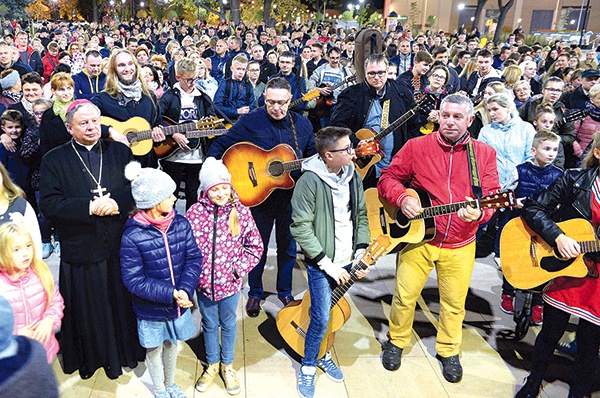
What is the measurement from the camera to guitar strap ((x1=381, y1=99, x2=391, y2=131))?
4.87 metres

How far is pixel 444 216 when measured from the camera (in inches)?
134

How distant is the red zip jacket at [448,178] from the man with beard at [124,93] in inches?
104

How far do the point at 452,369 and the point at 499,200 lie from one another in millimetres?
1504

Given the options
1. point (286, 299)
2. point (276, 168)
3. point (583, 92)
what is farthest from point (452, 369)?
point (583, 92)

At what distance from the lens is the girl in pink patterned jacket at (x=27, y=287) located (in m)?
2.60

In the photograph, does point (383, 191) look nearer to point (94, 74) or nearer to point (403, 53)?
point (94, 74)

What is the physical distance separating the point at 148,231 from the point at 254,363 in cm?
156

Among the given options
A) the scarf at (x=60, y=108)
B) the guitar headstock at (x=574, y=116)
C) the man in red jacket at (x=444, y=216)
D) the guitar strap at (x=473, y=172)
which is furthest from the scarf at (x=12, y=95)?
the guitar headstock at (x=574, y=116)

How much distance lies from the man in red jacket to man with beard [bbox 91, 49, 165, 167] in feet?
8.17

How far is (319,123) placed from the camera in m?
7.67

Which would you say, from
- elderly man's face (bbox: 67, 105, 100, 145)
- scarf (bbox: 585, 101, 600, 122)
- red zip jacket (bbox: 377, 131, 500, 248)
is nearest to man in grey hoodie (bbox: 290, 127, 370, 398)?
red zip jacket (bbox: 377, 131, 500, 248)

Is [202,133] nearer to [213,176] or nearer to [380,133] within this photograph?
[380,133]

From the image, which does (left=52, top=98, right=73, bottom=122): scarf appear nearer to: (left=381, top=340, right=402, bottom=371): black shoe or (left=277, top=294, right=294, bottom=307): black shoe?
(left=277, top=294, right=294, bottom=307): black shoe

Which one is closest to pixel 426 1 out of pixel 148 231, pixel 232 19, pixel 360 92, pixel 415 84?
pixel 232 19
